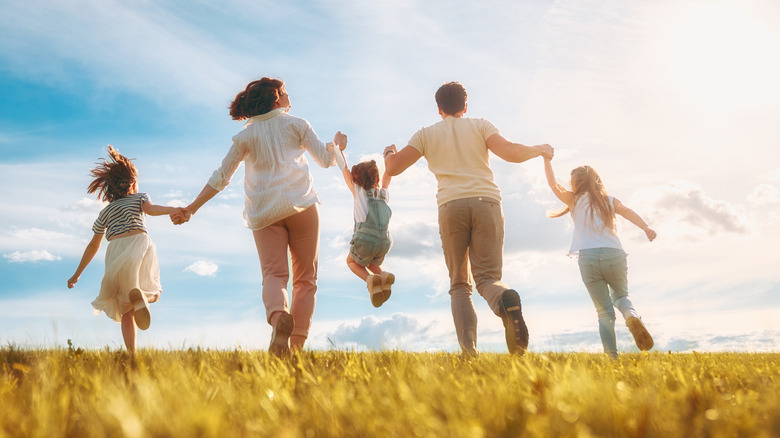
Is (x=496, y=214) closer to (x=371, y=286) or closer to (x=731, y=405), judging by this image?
(x=371, y=286)

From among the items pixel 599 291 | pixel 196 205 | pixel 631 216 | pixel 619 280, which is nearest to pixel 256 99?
pixel 196 205

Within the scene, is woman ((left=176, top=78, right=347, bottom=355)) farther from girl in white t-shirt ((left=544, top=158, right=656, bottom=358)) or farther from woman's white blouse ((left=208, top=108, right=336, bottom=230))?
girl in white t-shirt ((left=544, top=158, right=656, bottom=358))

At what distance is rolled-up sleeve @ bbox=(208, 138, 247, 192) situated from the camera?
5613 millimetres

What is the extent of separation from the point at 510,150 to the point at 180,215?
3.50 metres

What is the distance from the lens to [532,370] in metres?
2.91

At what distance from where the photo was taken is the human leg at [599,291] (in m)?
6.76

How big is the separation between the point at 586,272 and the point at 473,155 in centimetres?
244

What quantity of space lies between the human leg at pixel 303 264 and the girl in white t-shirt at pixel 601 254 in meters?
2.81

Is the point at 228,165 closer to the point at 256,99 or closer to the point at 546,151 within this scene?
the point at 256,99

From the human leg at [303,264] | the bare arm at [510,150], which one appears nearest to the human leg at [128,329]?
the human leg at [303,264]

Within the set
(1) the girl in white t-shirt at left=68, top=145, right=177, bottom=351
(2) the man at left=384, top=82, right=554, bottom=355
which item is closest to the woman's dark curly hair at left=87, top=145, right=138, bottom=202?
(1) the girl in white t-shirt at left=68, top=145, right=177, bottom=351

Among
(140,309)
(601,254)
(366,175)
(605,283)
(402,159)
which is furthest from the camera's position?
(366,175)

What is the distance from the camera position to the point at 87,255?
7.10 meters

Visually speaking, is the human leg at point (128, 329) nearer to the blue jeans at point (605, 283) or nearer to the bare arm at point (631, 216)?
the blue jeans at point (605, 283)
